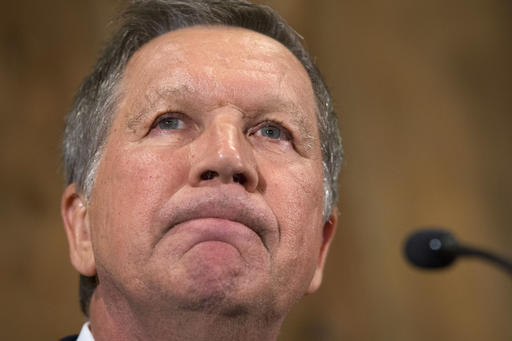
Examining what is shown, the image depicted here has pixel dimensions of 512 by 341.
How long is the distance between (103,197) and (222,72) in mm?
422

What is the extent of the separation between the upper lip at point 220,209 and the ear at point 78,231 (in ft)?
1.36

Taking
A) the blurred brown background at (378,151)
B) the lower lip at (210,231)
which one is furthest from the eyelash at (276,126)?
the blurred brown background at (378,151)

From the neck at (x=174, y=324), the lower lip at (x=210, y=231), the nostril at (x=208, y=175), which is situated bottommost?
the neck at (x=174, y=324)

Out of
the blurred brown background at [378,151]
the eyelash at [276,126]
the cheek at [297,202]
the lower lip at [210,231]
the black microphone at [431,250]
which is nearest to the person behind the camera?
the lower lip at [210,231]

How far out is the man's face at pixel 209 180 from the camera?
1492mm

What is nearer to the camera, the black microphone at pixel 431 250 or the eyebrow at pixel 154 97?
the eyebrow at pixel 154 97

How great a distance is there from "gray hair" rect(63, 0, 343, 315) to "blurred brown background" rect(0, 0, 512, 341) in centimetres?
93

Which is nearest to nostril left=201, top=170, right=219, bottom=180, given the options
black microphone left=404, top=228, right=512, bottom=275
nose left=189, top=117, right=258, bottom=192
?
nose left=189, top=117, right=258, bottom=192

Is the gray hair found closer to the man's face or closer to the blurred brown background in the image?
the man's face

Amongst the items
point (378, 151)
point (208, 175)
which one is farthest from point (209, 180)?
point (378, 151)

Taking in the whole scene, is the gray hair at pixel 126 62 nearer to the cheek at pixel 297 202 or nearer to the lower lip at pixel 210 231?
the cheek at pixel 297 202

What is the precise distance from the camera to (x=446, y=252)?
6.10 ft

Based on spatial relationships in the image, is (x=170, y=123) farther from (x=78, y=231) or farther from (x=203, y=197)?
(x=78, y=231)

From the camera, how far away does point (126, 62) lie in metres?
1.95
